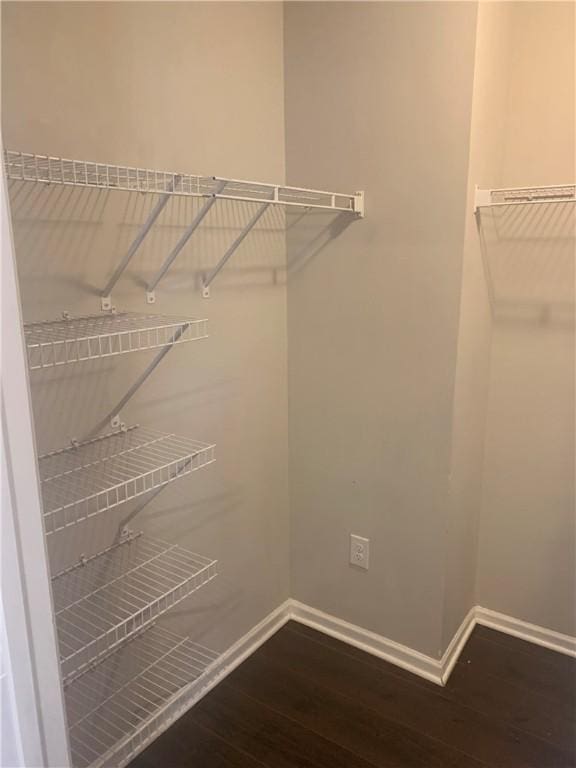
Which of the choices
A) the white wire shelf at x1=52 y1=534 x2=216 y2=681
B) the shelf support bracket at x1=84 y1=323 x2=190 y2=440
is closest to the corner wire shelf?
the shelf support bracket at x1=84 y1=323 x2=190 y2=440

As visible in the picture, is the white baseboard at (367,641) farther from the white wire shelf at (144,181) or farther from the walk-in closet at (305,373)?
the white wire shelf at (144,181)

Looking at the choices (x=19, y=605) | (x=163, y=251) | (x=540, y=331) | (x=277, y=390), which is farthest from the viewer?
(x=277, y=390)

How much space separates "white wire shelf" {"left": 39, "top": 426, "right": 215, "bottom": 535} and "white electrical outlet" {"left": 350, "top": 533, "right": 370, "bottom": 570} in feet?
2.70

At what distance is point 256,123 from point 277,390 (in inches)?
36.2

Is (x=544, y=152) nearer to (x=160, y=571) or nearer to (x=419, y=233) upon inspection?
(x=419, y=233)

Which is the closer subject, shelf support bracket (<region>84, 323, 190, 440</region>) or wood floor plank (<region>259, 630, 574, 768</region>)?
shelf support bracket (<region>84, 323, 190, 440</region>)

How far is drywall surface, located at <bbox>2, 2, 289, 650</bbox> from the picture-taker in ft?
4.23

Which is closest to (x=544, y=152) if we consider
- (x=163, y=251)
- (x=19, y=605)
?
(x=163, y=251)

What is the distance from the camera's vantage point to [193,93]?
162cm

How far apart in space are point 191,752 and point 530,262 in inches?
75.3

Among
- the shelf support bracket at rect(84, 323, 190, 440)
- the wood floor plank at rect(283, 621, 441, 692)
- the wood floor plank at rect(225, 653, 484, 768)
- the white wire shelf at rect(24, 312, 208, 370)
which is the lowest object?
the wood floor plank at rect(283, 621, 441, 692)

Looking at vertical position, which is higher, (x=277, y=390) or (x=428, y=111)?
(x=428, y=111)

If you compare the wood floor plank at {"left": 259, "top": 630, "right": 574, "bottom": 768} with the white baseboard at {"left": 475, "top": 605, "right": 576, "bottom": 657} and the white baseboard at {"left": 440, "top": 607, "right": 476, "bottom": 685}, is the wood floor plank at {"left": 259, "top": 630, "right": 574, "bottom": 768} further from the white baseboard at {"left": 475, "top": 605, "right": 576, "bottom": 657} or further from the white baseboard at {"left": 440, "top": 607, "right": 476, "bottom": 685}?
the white baseboard at {"left": 475, "top": 605, "right": 576, "bottom": 657}

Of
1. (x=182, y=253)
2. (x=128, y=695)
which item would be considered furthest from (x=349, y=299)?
(x=128, y=695)
